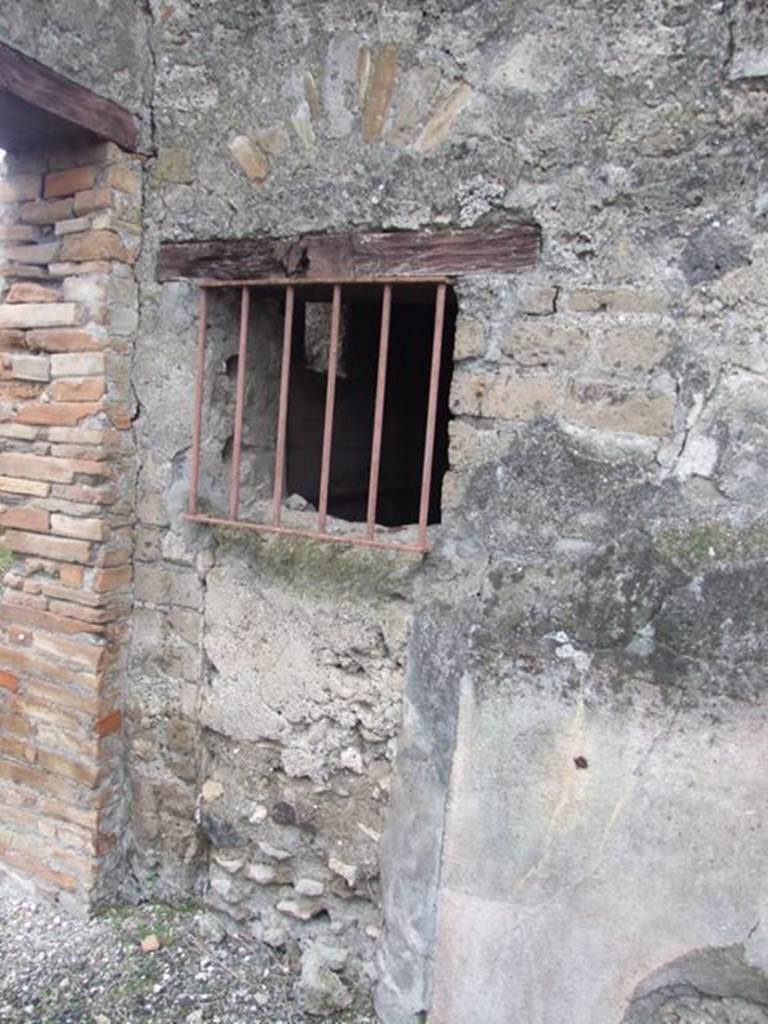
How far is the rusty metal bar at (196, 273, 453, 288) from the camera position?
2.06 m

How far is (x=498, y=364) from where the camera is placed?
202cm

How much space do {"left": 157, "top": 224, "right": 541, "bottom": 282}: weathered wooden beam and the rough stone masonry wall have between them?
0.91 feet

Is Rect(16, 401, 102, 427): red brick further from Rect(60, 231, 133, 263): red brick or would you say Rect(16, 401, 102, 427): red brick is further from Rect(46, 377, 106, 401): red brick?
Rect(60, 231, 133, 263): red brick

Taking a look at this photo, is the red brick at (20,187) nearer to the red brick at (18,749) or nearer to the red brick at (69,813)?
the red brick at (18,749)

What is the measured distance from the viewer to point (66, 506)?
251 centimetres

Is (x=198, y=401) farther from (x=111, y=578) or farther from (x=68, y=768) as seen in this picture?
(x=68, y=768)

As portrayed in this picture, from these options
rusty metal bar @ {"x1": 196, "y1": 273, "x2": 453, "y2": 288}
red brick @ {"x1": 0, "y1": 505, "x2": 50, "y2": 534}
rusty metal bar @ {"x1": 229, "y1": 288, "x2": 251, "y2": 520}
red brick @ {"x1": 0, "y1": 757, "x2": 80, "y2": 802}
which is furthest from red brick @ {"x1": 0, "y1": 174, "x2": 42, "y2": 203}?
red brick @ {"x1": 0, "y1": 757, "x2": 80, "y2": 802}

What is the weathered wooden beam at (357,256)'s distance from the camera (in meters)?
1.97

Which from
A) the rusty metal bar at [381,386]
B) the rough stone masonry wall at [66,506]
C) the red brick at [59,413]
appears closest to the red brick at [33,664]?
the rough stone masonry wall at [66,506]

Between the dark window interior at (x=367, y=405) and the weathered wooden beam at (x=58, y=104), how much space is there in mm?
766

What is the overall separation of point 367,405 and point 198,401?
5.74 feet

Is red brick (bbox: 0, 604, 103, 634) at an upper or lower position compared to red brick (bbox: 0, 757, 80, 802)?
upper

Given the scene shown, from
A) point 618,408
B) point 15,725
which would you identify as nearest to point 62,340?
point 15,725

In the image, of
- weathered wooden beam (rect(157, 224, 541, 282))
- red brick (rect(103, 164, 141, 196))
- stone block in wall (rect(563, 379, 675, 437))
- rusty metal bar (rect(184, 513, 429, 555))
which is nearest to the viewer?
stone block in wall (rect(563, 379, 675, 437))
